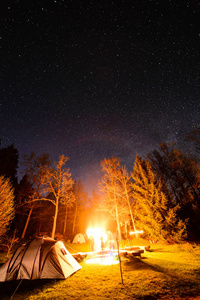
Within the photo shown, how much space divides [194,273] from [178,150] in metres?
16.0

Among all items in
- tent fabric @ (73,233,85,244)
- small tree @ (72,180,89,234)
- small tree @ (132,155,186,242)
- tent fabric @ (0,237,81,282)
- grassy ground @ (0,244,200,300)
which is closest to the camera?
grassy ground @ (0,244,200,300)

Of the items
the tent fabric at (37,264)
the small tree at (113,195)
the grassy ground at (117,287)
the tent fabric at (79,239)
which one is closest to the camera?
the grassy ground at (117,287)

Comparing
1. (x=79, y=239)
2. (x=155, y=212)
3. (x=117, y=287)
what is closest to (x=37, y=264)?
(x=117, y=287)

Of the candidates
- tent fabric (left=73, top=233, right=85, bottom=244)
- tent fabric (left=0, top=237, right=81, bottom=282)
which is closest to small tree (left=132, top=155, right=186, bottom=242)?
tent fabric (left=0, top=237, right=81, bottom=282)

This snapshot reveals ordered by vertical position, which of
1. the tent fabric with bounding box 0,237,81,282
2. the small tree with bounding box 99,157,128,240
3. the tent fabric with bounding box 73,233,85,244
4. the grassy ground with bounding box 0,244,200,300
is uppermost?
the small tree with bounding box 99,157,128,240

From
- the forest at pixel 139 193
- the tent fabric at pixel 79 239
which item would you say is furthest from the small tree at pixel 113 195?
the tent fabric at pixel 79 239

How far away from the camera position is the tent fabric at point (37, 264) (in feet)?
21.7

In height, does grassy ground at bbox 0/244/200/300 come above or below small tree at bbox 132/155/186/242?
below

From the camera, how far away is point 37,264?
22.2ft

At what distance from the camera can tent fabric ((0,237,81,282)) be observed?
6.62m

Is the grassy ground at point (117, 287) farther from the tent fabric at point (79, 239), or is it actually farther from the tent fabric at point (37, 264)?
the tent fabric at point (79, 239)

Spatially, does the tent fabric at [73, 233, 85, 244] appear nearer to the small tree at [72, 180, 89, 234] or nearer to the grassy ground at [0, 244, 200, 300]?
the small tree at [72, 180, 89, 234]

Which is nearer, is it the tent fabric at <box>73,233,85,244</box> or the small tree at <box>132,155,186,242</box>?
the small tree at <box>132,155,186,242</box>

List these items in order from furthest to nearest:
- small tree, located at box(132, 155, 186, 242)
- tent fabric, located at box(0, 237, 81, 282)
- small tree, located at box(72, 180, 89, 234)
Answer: small tree, located at box(72, 180, 89, 234), small tree, located at box(132, 155, 186, 242), tent fabric, located at box(0, 237, 81, 282)
